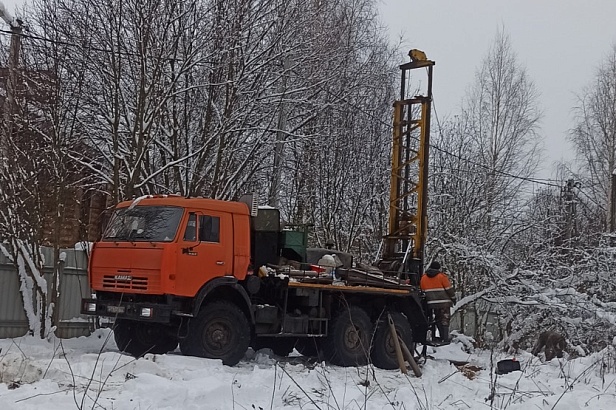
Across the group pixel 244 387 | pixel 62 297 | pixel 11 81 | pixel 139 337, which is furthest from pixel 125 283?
pixel 11 81

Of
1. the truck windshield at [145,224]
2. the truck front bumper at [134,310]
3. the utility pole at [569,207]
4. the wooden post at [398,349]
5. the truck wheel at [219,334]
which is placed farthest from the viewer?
the utility pole at [569,207]

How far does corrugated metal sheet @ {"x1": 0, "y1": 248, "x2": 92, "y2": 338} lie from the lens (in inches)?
537

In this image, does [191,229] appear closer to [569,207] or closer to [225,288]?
[225,288]

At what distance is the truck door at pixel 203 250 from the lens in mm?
11219

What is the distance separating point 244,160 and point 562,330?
8009 millimetres

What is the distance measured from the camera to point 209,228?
11.8 metres

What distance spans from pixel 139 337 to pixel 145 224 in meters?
2.12

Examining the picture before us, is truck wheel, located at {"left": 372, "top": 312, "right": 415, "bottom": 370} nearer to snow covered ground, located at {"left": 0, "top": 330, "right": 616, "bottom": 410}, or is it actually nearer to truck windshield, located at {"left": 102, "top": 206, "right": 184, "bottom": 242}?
snow covered ground, located at {"left": 0, "top": 330, "right": 616, "bottom": 410}

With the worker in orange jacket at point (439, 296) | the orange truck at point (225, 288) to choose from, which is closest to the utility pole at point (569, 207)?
the worker in orange jacket at point (439, 296)

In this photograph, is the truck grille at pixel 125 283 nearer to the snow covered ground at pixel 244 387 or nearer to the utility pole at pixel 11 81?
the snow covered ground at pixel 244 387

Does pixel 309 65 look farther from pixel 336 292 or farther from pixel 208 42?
pixel 336 292

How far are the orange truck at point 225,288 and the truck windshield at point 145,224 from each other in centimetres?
2

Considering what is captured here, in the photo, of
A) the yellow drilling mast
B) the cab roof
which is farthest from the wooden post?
the cab roof

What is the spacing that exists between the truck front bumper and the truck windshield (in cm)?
98
